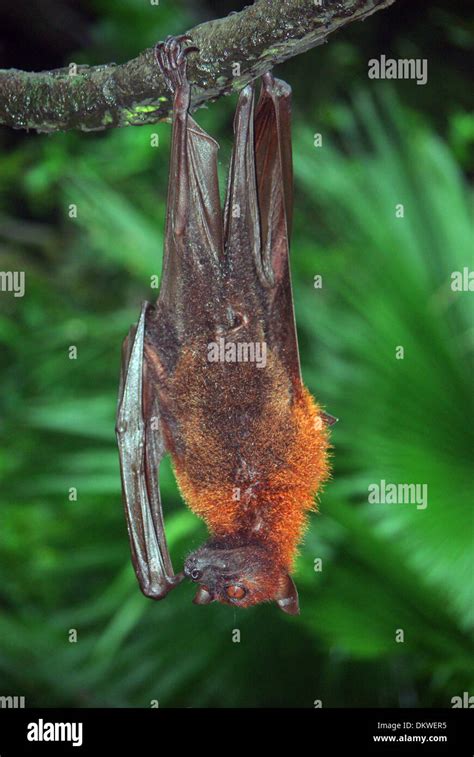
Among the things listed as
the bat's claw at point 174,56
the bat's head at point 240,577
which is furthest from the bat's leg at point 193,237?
the bat's head at point 240,577

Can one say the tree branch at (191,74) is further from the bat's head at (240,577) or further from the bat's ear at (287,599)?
the bat's ear at (287,599)

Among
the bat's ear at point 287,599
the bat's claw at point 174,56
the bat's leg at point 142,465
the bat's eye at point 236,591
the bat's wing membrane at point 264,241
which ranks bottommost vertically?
the bat's ear at point 287,599

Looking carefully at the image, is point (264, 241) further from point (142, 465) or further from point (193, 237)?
point (142, 465)

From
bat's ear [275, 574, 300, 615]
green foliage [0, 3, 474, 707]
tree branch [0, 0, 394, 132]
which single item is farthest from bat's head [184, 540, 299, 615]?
tree branch [0, 0, 394, 132]

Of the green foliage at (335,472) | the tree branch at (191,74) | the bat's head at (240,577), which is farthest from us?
the green foliage at (335,472)

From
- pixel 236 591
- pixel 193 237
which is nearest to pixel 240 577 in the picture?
pixel 236 591

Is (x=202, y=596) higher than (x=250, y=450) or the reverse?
the reverse
